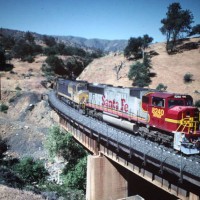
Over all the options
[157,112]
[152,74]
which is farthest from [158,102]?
[152,74]

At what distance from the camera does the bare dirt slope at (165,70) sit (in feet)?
193

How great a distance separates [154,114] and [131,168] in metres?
5.14

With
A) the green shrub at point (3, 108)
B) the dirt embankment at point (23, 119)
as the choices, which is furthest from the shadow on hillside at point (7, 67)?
the green shrub at point (3, 108)

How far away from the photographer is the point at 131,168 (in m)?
18.6

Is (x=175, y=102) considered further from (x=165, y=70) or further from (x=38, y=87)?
(x=38, y=87)

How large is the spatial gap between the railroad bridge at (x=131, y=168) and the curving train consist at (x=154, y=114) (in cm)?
105

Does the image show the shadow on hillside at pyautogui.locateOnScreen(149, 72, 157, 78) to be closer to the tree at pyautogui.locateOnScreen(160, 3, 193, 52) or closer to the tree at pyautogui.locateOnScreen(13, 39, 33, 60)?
the tree at pyautogui.locateOnScreen(160, 3, 193, 52)

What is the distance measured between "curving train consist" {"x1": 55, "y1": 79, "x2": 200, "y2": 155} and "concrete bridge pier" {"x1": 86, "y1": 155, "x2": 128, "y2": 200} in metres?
4.25

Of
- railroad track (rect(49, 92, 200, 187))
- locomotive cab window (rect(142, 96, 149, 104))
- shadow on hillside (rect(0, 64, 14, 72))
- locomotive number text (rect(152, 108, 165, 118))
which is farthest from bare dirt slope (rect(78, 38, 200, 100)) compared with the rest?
railroad track (rect(49, 92, 200, 187))

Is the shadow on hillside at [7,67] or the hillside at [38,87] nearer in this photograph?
the hillside at [38,87]

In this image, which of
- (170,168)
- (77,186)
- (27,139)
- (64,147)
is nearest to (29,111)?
(27,139)

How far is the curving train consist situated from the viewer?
17812mm

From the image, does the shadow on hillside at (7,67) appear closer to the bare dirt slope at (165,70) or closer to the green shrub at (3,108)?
the bare dirt slope at (165,70)

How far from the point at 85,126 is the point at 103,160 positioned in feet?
14.8
